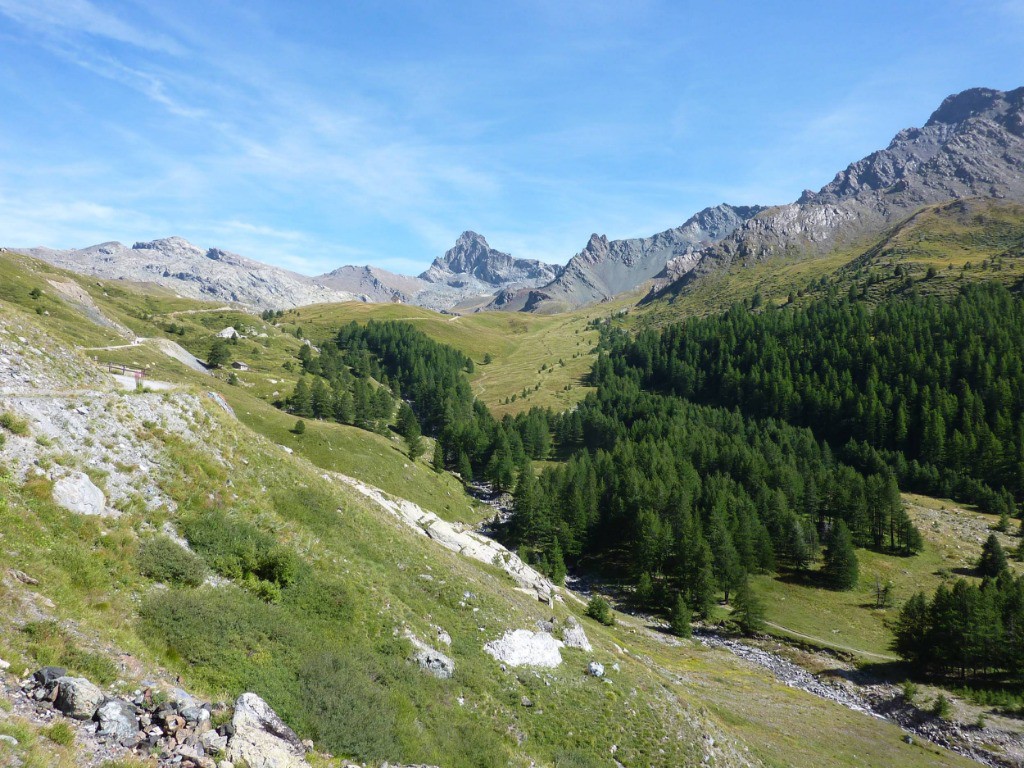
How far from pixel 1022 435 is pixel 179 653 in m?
161

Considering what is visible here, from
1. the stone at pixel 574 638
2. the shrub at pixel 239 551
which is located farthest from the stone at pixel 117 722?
the stone at pixel 574 638

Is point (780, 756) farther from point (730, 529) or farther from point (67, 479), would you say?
point (730, 529)

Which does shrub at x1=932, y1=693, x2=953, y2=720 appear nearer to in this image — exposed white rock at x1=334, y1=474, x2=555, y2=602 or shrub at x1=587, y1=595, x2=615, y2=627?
shrub at x1=587, y1=595, x2=615, y2=627

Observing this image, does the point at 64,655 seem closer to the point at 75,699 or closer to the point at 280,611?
the point at 75,699

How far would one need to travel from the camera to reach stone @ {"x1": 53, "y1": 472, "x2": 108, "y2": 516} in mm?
17484

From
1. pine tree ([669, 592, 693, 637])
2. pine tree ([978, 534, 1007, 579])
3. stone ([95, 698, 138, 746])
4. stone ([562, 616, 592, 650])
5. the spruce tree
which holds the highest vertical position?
the spruce tree

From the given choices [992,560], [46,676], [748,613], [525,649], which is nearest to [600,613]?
[748,613]

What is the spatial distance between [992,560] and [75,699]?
10669 cm

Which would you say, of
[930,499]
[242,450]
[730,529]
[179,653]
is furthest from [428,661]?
[930,499]

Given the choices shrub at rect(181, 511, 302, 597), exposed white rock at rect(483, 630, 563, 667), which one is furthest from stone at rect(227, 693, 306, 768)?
exposed white rock at rect(483, 630, 563, 667)

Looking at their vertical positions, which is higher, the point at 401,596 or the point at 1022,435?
the point at 1022,435

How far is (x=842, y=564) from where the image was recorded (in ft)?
255

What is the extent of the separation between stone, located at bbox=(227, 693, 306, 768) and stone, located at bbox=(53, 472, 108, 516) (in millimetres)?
9359

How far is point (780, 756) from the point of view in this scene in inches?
1324
